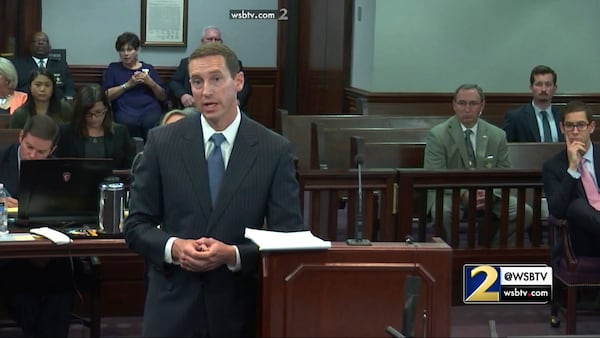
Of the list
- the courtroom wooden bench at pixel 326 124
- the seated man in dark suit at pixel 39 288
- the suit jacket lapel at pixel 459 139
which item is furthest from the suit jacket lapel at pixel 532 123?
the seated man in dark suit at pixel 39 288

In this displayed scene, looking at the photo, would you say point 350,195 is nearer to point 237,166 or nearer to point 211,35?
point 237,166

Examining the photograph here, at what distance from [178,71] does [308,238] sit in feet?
26.2

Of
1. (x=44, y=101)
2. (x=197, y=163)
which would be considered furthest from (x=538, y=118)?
(x=197, y=163)

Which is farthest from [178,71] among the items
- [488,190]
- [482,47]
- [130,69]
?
[488,190]

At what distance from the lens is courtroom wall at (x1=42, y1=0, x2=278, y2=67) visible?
1101 centimetres

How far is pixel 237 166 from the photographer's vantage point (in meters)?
2.90

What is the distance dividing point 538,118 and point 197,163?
5.42 metres

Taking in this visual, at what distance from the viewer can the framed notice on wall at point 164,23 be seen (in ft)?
36.7

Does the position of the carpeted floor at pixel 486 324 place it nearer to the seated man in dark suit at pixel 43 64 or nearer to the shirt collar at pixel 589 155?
the shirt collar at pixel 589 155

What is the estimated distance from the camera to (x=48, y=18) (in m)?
11.0

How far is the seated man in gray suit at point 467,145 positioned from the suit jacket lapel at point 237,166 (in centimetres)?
351

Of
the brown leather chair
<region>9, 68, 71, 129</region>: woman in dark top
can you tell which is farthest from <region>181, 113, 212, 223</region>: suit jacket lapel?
<region>9, 68, 71, 129</region>: woman in dark top

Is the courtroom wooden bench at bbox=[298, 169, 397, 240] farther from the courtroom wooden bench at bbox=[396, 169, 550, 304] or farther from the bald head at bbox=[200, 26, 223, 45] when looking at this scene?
the bald head at bbox=[200, 26, 223, 45]

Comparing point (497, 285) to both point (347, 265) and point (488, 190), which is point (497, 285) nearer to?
point (347, 265)
